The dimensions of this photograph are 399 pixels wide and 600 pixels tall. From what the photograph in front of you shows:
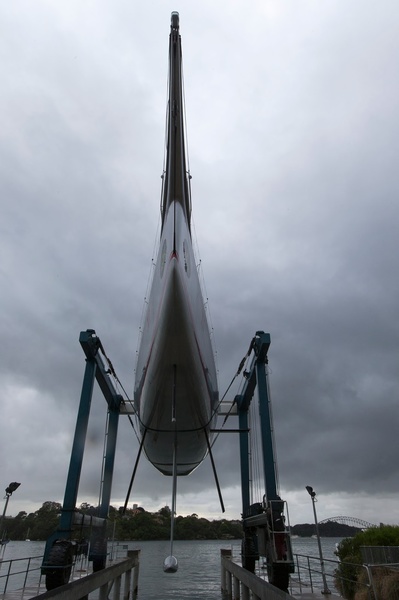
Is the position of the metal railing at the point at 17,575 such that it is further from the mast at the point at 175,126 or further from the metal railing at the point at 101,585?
the mast at the point at 175,126

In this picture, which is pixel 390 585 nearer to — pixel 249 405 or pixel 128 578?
pixel 249 405

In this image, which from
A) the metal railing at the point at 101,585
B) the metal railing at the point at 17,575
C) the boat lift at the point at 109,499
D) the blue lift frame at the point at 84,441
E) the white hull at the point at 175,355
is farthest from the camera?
the metal railing at the point at 17,575

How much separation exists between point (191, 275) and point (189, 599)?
23.8 m

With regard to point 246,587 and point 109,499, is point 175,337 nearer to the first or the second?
point 109,499

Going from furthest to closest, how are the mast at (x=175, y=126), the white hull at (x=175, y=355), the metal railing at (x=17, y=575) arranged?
the metal railing at (x=17, y=575) < the mast at (x=175, y=126) < the white hull at (x=175, y=355)

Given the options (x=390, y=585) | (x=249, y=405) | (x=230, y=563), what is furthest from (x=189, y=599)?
(x=390, y=585)

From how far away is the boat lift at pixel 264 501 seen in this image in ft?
34.7

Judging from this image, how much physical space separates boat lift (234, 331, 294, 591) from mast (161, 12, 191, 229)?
575 centimetres

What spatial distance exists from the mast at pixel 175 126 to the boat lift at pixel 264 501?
575 cm

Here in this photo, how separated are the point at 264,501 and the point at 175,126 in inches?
392

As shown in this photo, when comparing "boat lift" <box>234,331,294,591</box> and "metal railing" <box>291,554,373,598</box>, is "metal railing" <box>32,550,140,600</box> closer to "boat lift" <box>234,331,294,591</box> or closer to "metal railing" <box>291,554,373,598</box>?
"boat lift" <box>234,331,294,591</box>

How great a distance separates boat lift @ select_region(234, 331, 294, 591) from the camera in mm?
10562

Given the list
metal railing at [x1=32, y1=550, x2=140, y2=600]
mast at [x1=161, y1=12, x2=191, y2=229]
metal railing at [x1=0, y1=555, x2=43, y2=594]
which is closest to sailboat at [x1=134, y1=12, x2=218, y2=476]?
mast at [x1=161, y1=12, x2=191, y2=229]

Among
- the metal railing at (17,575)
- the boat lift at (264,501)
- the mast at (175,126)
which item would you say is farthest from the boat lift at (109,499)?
the mast at (175,126)
